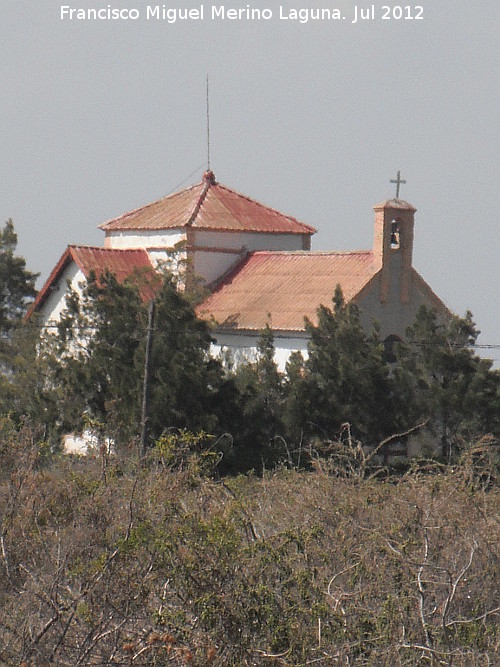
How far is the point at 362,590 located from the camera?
1184 centimetres

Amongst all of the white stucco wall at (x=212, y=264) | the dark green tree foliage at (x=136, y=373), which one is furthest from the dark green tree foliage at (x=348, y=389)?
the white stucco wall at (x=212, y=264)

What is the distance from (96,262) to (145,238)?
2498 millimetres

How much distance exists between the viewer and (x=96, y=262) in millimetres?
35781

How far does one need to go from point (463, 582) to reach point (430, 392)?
14337 millimetres

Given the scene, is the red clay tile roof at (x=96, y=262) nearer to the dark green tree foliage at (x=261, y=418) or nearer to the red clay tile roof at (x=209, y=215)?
the red clay tile roof at (x=209, y=215)

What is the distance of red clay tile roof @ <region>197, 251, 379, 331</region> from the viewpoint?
32312mm

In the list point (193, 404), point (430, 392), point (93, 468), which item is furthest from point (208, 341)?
point (93, 468)

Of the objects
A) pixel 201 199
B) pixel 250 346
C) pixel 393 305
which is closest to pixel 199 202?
pixel 201 199

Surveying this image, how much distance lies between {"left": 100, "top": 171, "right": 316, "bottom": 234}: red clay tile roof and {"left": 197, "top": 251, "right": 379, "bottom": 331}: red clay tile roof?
1.78m

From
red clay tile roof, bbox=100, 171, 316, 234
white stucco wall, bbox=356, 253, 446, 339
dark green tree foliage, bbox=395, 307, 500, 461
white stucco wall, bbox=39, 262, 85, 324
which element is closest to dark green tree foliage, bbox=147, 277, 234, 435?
dark green tree foliage, bbox=395, 307, 500, 461

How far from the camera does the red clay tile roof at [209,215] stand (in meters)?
37.4

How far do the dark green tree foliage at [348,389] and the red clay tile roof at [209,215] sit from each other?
10.7m

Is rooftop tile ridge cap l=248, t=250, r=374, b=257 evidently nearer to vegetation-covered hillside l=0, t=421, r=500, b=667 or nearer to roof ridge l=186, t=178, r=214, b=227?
roof ridge l=186, t=178, r=214, b=227

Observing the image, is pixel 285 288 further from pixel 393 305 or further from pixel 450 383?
pixel 450 383
